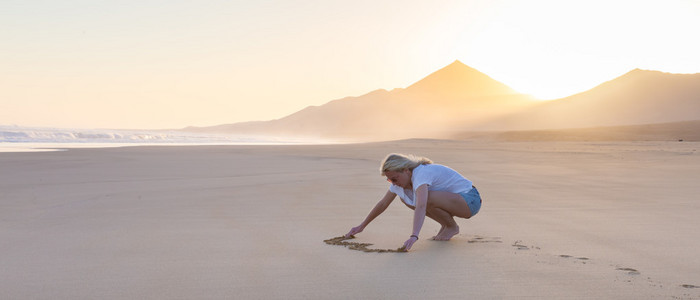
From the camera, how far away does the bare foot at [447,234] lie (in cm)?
524

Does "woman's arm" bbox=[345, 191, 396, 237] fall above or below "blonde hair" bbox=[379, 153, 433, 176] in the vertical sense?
below

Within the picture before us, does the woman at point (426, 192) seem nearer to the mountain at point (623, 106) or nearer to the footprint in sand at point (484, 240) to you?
the footprint in sand at point (484, 240)

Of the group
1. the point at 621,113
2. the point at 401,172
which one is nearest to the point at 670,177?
the point at 401,172

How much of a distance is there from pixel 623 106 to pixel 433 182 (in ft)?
369

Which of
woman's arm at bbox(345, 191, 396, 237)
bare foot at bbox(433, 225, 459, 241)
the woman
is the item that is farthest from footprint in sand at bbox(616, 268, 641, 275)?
woman's arm at bbox(345, 191, 396, 237)

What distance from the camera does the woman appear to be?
4801 millimetres

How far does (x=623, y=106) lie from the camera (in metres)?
106

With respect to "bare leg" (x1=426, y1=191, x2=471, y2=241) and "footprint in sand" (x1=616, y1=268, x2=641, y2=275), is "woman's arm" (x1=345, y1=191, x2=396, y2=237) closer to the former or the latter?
"bare leg" (x1=426, y1=191, x2=471, y2=241)

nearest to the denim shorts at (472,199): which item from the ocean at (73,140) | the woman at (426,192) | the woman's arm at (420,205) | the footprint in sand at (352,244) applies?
the woman at (426,192)

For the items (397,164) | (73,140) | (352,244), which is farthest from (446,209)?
(73,140)

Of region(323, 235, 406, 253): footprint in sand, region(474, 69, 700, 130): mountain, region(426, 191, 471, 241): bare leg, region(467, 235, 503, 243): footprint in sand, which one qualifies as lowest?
region(467, 235, 503, 243): footprint in sand

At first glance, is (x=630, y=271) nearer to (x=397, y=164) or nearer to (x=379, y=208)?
(x=397, y=164)

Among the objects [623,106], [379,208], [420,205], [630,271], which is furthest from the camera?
[623,106]

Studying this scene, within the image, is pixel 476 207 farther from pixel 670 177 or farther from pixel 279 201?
pixel 670 177
